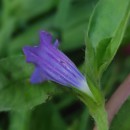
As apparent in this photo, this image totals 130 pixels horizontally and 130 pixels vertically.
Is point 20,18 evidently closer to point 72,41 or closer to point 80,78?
point 72,41

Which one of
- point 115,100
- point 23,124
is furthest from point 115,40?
point 23,124

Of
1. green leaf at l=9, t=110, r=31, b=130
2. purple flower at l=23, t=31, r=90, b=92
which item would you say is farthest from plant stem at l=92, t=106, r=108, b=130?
green leaf at l=9, t=110, r=31, b=130

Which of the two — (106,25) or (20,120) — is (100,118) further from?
(20,120)

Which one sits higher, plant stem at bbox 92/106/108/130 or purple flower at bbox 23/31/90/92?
purple flower at bbox 23/31/90/92

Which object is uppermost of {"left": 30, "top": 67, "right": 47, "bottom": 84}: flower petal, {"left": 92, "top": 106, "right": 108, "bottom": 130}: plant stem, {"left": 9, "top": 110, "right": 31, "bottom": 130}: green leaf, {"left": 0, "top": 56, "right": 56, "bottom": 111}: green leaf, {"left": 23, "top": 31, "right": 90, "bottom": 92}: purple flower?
{"left": 23, "top": 31, "right": 90, "bottom": 92}: purple flower

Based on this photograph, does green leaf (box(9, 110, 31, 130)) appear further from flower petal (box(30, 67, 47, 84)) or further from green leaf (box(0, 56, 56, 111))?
flower petal (box(30, 67, 47, 84))

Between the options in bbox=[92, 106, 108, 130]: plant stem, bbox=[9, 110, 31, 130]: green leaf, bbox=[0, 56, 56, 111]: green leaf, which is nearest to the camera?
bbox=[92, 106, 108, 130]: plant stem
